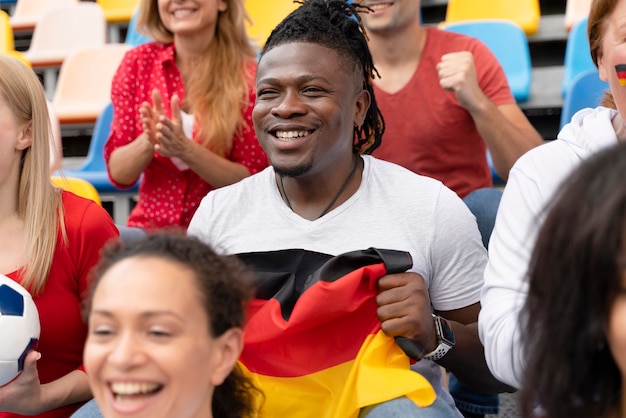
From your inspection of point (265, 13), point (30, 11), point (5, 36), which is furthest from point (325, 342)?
point (30, 11)

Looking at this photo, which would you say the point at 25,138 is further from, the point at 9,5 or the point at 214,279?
→ the point at 9,5

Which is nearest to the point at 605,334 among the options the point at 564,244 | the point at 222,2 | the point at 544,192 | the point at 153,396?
the point at 564,244

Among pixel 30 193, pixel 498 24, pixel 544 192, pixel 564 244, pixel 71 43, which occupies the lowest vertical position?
pixel 71 43

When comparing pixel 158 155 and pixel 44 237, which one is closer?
pixel 44 237

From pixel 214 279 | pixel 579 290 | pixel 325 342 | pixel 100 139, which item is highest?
pixel 579 290

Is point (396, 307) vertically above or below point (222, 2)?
below

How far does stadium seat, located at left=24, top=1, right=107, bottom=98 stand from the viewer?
487 centimetres

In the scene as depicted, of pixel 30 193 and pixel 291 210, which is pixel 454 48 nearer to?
pixel 291 210

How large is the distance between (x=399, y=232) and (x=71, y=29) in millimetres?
3771

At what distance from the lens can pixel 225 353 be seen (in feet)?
4.29

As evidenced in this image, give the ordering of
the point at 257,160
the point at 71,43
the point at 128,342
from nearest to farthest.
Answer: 1. the point at 128,342
2. the point at 257,160
3. the point at 71,43

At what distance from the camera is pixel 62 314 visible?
5.67 feet

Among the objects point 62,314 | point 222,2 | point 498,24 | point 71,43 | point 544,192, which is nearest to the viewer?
point 544,192

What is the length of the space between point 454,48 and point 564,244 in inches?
62.8
